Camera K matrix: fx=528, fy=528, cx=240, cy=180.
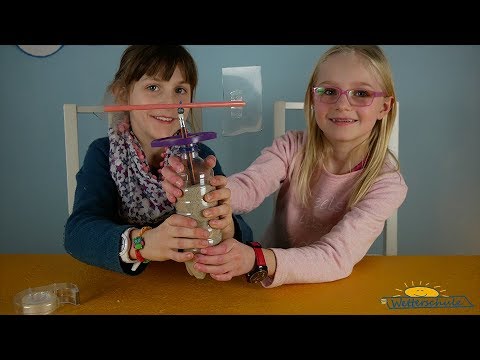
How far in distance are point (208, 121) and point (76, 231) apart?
20 cm

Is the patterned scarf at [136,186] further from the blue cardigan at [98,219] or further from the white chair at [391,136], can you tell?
the white chair at [391,136]

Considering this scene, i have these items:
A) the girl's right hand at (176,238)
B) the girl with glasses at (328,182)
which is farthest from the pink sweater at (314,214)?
the girl's right hand at (176,238)

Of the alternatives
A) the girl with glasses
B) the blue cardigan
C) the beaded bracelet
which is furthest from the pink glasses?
the beaded bracelet

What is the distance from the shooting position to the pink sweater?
602 millimetres

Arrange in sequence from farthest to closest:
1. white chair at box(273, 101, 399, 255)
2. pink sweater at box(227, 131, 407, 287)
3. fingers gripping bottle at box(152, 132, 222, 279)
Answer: white chair at box(273, 101, 399, 255) < pink sweater at box(227, 131, 407, 287) < fingers gripping bottle at box(152, 132, 222, 279)

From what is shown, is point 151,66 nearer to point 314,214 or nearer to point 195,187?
point 195,187

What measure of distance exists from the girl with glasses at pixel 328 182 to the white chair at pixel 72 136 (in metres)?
0.16

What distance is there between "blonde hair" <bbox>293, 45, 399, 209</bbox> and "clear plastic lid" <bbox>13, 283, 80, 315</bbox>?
33cm

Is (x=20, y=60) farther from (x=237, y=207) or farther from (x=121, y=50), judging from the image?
(x=237, y=207)

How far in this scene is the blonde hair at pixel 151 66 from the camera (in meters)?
0.60

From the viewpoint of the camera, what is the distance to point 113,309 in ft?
1.81

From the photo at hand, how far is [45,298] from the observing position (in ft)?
1.83

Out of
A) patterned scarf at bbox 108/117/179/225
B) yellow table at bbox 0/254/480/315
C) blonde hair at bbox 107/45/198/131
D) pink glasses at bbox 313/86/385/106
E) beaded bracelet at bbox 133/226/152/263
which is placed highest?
blonde hair at bbox 107/45/198/131

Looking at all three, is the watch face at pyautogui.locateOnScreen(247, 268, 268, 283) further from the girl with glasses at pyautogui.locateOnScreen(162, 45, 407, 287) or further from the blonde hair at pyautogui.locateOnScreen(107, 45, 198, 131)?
the blonde hair at pyautogui.locateOnScreen(107, 45, 198, 131)
